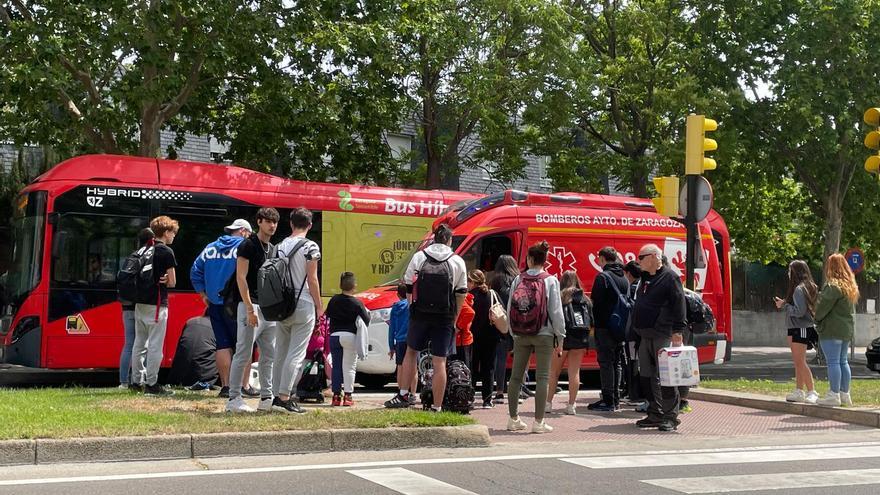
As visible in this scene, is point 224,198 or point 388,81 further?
point 388,81

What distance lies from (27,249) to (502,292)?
22.5ft

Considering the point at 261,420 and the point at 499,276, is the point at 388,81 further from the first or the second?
the point at 261,420

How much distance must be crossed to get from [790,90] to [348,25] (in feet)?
34.7

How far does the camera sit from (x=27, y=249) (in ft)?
50.0

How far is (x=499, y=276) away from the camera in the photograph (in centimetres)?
1265

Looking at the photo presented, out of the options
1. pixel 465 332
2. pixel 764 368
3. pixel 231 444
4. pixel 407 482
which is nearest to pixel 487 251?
pixel 465 332

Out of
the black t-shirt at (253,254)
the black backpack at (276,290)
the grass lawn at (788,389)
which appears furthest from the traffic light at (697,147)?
the black backpack at (276,290)

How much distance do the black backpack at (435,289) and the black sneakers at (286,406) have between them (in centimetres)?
141

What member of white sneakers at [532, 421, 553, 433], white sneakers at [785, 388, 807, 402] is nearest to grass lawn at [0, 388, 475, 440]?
white sneakers at [532, 421, 553, 433]

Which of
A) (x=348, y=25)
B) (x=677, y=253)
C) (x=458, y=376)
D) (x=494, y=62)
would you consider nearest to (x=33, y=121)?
(x=348, y=25)

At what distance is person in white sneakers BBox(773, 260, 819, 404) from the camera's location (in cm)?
1238

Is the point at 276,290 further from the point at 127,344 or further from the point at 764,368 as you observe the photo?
the point at 764,368

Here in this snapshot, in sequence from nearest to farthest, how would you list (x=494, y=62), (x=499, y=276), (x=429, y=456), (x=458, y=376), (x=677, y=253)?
(x=429, y=456) < (x=458, y=376) < (x=499, y=276) < (x=677, y=253) < (x=494, y=62)

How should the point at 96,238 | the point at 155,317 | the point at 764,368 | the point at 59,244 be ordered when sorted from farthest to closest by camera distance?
the point at 764,368 → the point at 96,238 → the point at 59,244 → the point at 155,317
